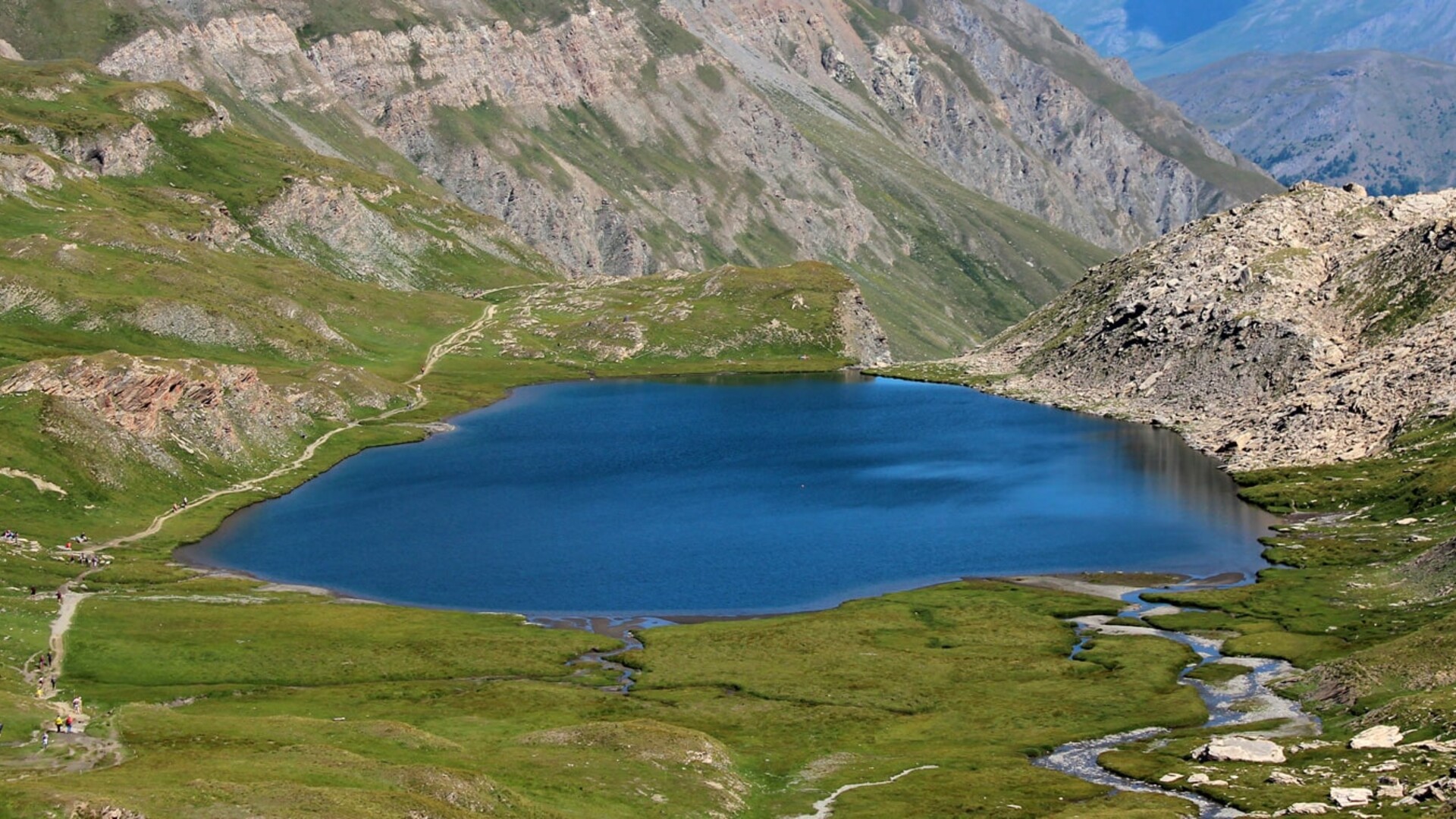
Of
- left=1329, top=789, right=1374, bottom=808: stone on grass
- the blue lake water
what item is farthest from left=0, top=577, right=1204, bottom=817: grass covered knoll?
left=1329, top=789, right=1374, bottom=808: stone on grass

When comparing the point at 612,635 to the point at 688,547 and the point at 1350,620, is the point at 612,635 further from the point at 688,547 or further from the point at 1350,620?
the point at 1350,620

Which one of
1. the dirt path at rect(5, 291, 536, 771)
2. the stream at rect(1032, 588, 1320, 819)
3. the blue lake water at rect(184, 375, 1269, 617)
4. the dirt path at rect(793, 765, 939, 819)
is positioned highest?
the blue lake water at rect(184, 375, 1269, 617)

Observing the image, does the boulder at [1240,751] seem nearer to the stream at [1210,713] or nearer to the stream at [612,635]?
the stream at [1210,713]

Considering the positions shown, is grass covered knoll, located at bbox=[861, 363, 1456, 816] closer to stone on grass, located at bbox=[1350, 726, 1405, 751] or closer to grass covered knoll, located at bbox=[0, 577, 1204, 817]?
stone on grass, located at bbox=[1350, 726, 1405, 751]

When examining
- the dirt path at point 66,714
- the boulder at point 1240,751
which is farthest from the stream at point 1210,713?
the dirt path at point 66,714

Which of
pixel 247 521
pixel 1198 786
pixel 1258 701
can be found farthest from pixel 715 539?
pixel 1198 786
